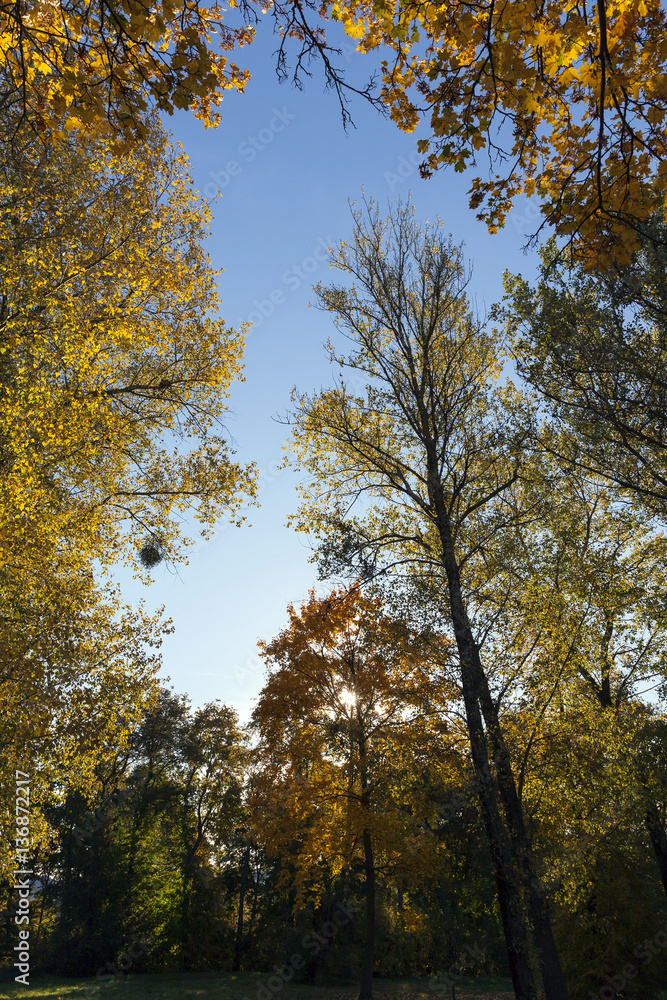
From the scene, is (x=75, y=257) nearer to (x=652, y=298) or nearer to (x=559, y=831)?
(x=652, y=298)

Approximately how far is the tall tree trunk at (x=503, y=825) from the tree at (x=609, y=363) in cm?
346

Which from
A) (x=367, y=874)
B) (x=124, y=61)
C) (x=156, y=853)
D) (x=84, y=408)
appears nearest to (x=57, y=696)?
(x=84, y=408)

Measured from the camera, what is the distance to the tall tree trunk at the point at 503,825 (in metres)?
8.30

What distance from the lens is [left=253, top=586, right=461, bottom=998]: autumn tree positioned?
14.3 meters

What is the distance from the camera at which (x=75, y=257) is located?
9.57 metres

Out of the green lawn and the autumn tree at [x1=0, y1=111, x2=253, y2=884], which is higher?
the autumn tree at [x1=0, y1=111, x2=253, y2=884]

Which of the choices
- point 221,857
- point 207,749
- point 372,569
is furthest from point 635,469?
point 221,857

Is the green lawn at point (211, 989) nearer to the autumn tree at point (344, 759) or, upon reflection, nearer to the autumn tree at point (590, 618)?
the autumn tree at point (344, 759)

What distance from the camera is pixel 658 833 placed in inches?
664

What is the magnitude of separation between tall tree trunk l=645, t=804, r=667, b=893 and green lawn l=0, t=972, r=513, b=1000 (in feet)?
27.1

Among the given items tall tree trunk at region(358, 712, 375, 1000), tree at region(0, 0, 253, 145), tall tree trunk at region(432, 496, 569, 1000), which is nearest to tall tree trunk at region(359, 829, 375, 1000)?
tall tree trunk at region(358, 712, 375, 1000)

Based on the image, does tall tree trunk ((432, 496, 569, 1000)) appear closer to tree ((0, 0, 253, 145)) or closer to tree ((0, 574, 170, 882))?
tree ((0, 574, 170, 882))

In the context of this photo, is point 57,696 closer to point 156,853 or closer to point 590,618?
point 590,618

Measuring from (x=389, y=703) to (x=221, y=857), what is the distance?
2351 centimetres
